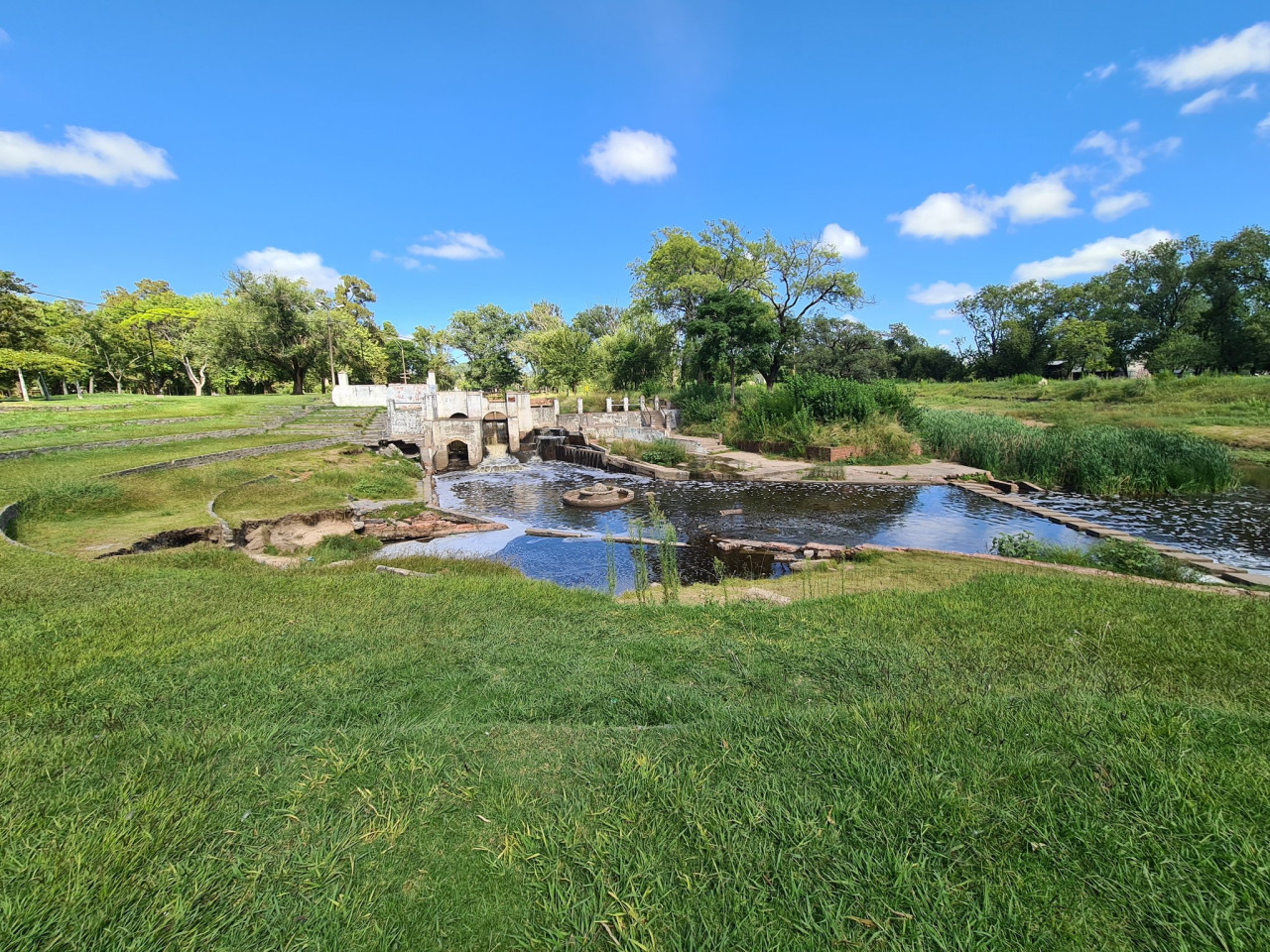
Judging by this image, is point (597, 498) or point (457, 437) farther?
point (457, 437)

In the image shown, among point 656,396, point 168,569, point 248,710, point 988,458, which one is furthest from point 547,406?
point 248,710

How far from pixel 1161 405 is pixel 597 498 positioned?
102 feet

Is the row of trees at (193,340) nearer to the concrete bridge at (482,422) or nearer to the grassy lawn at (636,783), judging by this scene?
the concrete bridge at (482,422)

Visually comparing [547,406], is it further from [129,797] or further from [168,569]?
[129,797]

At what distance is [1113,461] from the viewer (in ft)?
43.2

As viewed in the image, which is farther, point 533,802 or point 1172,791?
point 533,802

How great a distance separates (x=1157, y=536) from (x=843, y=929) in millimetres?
11783

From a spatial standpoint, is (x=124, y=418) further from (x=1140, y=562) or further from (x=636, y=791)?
(x=1140, y=562)

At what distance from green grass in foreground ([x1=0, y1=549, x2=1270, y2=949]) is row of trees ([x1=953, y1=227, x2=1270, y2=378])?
48678mm

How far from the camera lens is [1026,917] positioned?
1479mm

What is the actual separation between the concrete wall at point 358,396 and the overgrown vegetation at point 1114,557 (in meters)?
38.5

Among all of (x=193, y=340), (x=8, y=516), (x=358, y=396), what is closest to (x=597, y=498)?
(x=8, y=516)

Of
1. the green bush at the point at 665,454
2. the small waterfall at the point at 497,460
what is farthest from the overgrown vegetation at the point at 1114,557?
the small waterfall at the point at 497,460

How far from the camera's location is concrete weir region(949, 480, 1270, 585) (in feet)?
20.9
